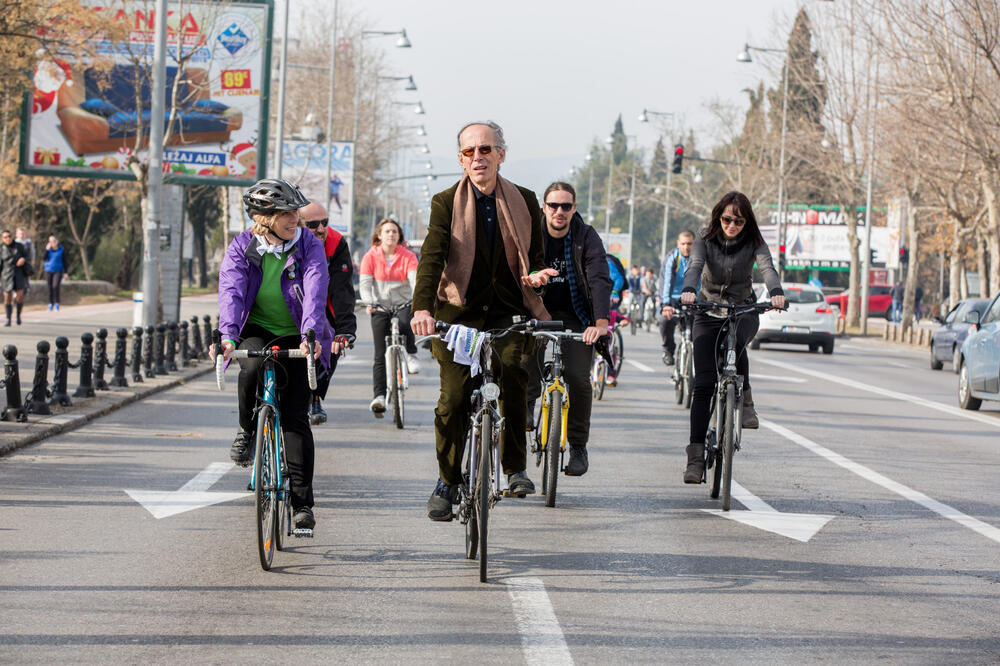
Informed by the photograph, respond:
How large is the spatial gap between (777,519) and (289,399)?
3.26m

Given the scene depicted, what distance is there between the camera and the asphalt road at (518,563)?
576 cm

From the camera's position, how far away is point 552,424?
353 inches

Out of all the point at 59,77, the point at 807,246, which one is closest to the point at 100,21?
the point at 59,77

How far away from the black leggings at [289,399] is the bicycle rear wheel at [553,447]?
1993 mm

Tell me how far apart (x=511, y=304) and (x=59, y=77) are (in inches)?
953

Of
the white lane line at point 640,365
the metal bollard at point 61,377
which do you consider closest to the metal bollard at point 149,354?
the metal bollard at point 61,377

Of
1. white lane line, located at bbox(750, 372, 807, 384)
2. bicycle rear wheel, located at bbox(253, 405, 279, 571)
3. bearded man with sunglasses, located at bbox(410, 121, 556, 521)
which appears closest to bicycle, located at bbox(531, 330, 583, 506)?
bearded man with sunglasses, located at bbox(410, 121, 556, 521)

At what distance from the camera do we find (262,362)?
7.14 metres

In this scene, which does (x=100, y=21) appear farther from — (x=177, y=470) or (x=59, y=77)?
(x=177, y=470)

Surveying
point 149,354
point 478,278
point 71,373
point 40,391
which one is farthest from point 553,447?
point 71,373

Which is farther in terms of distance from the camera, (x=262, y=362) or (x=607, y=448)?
(x=607, y=448)

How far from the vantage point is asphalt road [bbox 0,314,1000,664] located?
5.76 meters

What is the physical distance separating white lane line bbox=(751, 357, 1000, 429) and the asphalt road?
14.4 feet

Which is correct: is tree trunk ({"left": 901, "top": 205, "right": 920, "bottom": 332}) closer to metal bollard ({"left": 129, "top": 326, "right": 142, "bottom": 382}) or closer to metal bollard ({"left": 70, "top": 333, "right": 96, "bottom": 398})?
metal bollard ({"left": 129, "top": 326, "right": 142, "bottom": 382})
